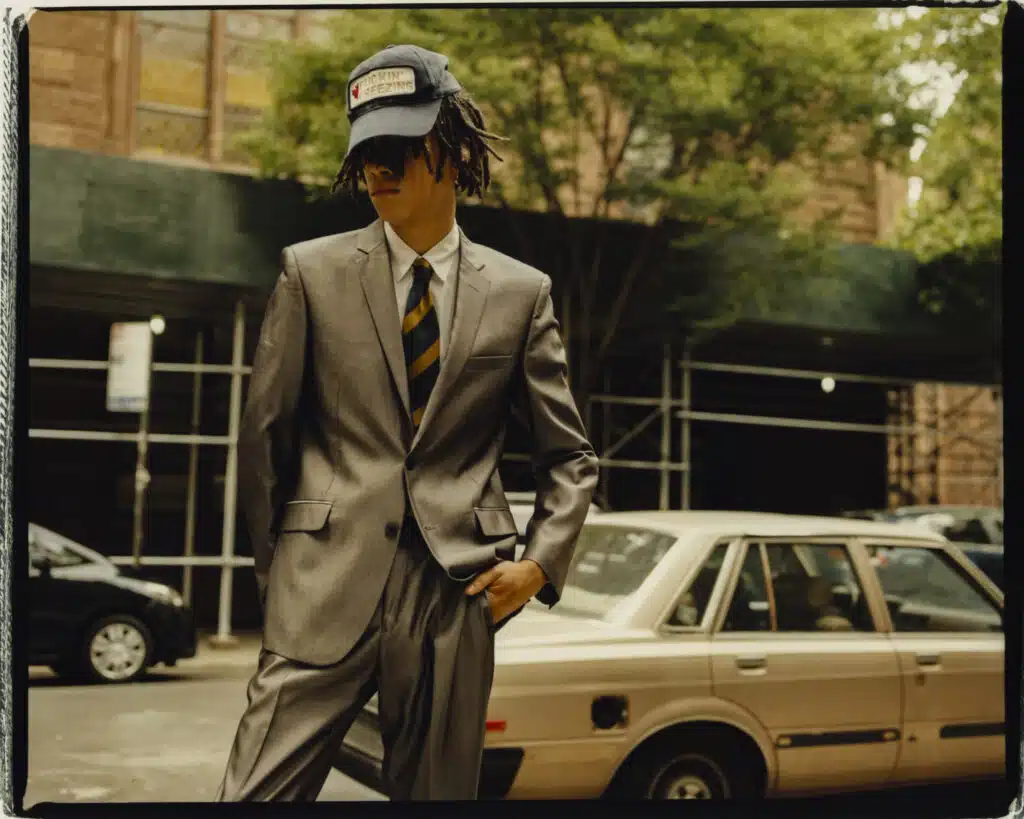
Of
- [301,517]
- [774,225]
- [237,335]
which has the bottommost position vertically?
[301,517]

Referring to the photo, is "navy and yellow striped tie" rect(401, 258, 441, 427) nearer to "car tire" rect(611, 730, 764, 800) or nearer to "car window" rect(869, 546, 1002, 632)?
"car tire" rect(611, 730, 764, 800)

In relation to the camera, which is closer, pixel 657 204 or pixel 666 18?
pixel 666 18

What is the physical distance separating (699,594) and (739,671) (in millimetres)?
331

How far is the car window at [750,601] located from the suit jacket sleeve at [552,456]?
2.15m

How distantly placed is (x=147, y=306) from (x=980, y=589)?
8.92 m

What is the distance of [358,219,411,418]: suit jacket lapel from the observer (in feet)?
10.3

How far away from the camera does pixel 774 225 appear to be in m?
13.1

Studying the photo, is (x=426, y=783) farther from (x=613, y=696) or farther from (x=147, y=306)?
(x=147, y=306)

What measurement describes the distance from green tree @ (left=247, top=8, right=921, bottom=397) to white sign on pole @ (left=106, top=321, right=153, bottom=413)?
199cm

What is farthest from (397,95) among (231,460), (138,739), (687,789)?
(231,460)

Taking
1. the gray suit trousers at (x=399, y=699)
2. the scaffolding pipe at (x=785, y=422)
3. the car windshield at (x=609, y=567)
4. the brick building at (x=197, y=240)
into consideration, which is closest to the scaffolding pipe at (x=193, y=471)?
the brick building at (x=197, y=240)

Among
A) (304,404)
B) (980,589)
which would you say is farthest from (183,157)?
(304,404)

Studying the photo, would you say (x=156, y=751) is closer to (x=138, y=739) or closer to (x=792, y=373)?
(x=138, y=739)

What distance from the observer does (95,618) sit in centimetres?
1004
